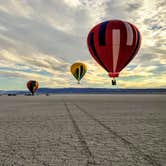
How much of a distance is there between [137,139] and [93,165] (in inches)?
132

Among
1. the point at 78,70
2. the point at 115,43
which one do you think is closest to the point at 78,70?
the point at 78,70

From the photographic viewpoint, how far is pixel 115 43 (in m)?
25.3

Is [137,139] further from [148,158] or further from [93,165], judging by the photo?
[93,165]

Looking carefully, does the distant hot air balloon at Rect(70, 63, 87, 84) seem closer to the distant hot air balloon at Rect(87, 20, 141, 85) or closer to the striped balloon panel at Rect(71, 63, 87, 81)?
the striped balloon panel at Rect(71, 63, 87, 81)

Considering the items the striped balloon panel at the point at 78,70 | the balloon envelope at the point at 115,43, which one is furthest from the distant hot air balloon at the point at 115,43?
the striped balloon panel at the point at 78,70

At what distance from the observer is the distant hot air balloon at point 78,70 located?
4441 centimetres

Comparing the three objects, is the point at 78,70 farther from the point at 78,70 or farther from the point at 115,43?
the point at 115,43

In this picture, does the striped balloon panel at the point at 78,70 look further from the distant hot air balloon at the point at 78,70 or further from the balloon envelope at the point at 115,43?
the balloon envelope at the point at 115,43

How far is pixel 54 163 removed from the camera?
5359 mm

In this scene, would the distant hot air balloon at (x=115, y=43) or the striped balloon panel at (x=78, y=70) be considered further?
the striped balloon panel at (x=78, y=70)

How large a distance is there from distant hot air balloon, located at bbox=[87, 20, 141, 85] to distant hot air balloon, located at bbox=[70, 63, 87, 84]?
60.4 feet

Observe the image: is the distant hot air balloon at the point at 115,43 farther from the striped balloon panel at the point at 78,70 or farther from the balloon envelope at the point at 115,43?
the striped balloon panel at the point at 78,70

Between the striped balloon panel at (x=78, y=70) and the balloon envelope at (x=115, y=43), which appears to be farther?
the striped balloon panel at (x=78, y=70)

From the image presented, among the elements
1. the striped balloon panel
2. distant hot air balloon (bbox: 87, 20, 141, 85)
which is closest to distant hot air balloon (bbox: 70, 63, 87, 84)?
the striped balloon panel
